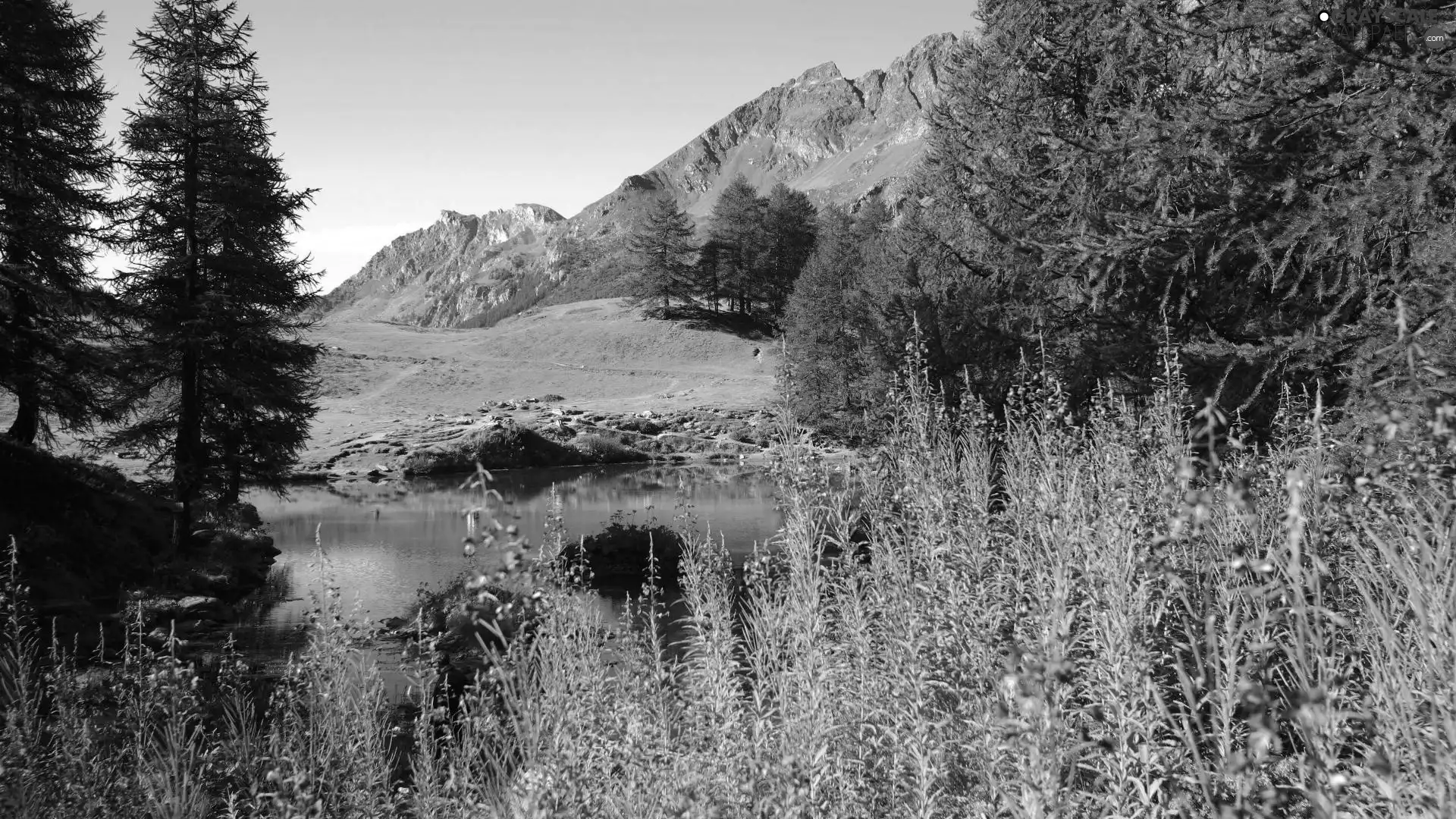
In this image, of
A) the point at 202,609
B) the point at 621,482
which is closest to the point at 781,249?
the point at 621,482

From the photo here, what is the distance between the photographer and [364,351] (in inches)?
2074

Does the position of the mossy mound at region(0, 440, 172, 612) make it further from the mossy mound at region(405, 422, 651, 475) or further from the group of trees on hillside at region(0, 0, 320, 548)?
the mossy mound at region(405, 422, 651, 475)

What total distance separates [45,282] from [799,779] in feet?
58.6

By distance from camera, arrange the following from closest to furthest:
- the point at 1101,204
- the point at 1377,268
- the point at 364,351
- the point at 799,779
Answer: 1. the point at 799,779
2. the point at 1377,268
3. the point at 1101,204
4. the point at 364,351

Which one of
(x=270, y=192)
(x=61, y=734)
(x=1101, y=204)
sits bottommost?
(x=61, y=734)

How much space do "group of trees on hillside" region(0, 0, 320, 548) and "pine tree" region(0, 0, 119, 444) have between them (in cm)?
3

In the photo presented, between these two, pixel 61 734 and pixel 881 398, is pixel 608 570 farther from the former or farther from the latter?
pixel 61 734

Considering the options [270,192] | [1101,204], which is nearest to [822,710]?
[1101,204]

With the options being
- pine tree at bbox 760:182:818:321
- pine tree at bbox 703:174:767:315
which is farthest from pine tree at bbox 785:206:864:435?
pine tree at bbox 703:174:767:315

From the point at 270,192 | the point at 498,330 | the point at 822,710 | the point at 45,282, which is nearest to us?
the point at 822,710

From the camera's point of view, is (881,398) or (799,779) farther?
(881,398)

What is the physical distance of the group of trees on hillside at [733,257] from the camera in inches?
2430

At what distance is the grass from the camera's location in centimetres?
188

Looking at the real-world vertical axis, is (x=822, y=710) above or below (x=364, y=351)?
below
